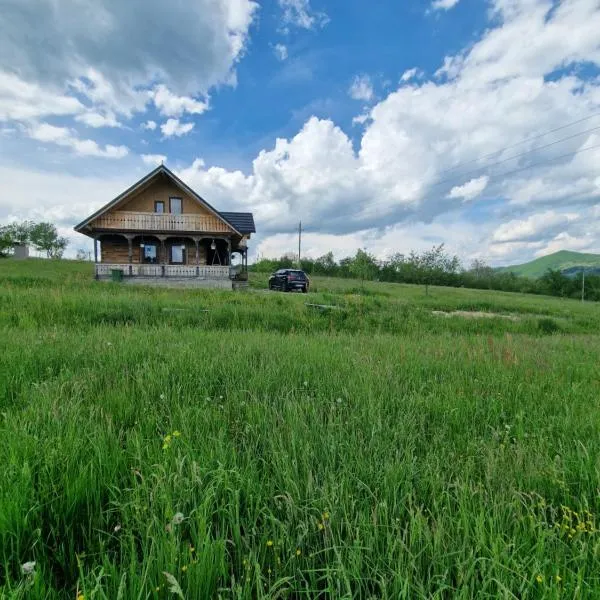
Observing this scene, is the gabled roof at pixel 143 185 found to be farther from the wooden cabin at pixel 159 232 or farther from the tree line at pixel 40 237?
the tree line at pixel 40 237

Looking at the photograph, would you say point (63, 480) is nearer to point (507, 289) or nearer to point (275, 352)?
point (275, 352)

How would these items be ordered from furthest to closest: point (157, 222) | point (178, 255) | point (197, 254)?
1. point (178, 255)
2. point (197, 254)
3. point (157, 222)

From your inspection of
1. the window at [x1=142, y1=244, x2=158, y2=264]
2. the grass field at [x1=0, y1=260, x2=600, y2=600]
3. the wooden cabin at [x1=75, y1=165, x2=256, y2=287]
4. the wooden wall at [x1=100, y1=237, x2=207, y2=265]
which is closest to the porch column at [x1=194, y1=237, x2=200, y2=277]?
the wooden cabin at [x1=75, y1=165, x2=256, y2=287]

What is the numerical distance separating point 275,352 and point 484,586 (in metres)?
4.12

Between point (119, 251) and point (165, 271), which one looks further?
point (119, 251)

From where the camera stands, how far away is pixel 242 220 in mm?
32750

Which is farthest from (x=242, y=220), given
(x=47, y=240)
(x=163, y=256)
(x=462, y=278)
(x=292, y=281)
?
(x=47, y=240)

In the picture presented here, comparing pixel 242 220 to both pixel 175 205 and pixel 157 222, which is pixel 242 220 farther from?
pixel 157 222

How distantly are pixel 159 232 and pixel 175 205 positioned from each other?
298 cm

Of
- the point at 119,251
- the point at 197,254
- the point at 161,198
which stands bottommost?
the point at 197,254

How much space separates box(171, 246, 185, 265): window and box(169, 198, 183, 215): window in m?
3.08

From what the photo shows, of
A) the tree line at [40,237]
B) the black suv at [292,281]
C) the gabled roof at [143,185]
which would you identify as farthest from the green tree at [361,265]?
the tree line at [40,237]

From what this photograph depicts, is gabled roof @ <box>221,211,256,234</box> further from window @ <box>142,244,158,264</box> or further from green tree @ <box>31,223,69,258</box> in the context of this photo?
green tree @ <box>31,223,69,258</box>

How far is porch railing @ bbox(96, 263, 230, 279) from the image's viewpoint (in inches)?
995
